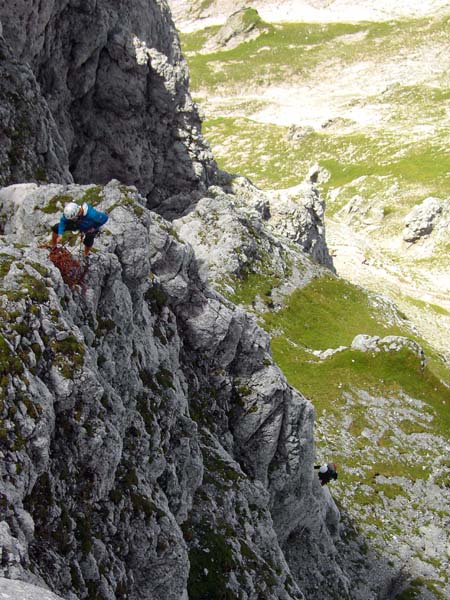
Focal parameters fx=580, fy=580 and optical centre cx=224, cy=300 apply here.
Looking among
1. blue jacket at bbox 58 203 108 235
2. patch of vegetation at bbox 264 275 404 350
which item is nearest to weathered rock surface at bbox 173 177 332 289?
patch of vegetation at bbox 264 275 404 350

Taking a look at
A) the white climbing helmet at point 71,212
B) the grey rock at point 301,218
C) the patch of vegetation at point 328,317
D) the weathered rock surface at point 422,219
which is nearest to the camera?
the white climbing helmet at point 71,212

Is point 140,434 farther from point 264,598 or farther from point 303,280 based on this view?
point 303,280

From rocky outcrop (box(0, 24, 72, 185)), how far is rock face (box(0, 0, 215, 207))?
2.37 meters

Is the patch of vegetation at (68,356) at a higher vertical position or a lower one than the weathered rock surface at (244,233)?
higher

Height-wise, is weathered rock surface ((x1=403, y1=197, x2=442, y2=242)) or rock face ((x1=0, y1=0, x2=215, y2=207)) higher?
rock face ((x1=0, y1=0, x2=215, y2=207))

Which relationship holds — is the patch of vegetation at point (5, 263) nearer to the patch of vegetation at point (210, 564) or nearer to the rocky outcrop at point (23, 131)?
the patch of vegetation at point (210, 564)

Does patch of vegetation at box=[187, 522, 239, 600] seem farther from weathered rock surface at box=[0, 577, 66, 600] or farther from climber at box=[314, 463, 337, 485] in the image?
climber at box=[314, 463, 337, 485]

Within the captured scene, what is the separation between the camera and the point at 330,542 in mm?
32062

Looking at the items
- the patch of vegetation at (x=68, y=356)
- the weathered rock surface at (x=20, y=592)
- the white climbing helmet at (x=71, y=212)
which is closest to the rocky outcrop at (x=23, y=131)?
the white climbing helmet at (x=71, y=212)

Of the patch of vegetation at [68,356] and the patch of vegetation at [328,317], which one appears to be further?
the patch of vegetation at [328,317]

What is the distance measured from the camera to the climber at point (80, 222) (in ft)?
56.8

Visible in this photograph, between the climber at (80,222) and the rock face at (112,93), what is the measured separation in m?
26.4

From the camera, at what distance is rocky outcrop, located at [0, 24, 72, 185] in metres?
35.4

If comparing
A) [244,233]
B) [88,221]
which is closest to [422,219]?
[244,233]
